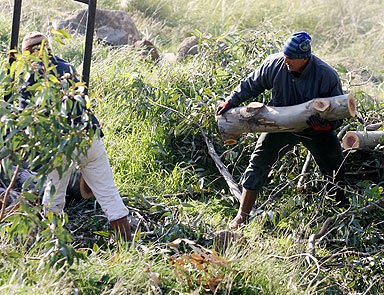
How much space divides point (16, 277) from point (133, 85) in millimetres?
3464

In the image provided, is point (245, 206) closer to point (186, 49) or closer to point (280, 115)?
point (280, 115)

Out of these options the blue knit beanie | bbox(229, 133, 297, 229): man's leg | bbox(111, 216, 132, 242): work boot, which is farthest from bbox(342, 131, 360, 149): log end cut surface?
bbox(111, 216, 132, 242): work boot

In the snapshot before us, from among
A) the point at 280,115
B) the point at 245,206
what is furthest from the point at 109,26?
the point at 280,115

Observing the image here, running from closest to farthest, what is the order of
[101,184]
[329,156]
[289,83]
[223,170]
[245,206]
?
[101,184] → [289,83] → [329,156] → [245,206] → [223,170]

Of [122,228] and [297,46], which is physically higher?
[297,46]

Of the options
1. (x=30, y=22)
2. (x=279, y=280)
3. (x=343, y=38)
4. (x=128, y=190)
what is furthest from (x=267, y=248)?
(x=343, y=38)

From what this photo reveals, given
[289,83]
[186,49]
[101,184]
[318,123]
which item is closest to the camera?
[101,184]

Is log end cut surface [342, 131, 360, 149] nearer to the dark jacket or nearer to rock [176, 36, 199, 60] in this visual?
the dark jacket

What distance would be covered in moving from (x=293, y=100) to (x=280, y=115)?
0.24m

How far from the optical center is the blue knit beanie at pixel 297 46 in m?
5.41

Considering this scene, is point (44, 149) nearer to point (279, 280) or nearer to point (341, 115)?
point (279, 280)

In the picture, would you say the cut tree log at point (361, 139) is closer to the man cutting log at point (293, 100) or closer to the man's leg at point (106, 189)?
the man cutting log at point (293, 100)

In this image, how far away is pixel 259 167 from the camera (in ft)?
19.9

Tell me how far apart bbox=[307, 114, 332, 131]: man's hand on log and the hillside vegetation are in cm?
64
